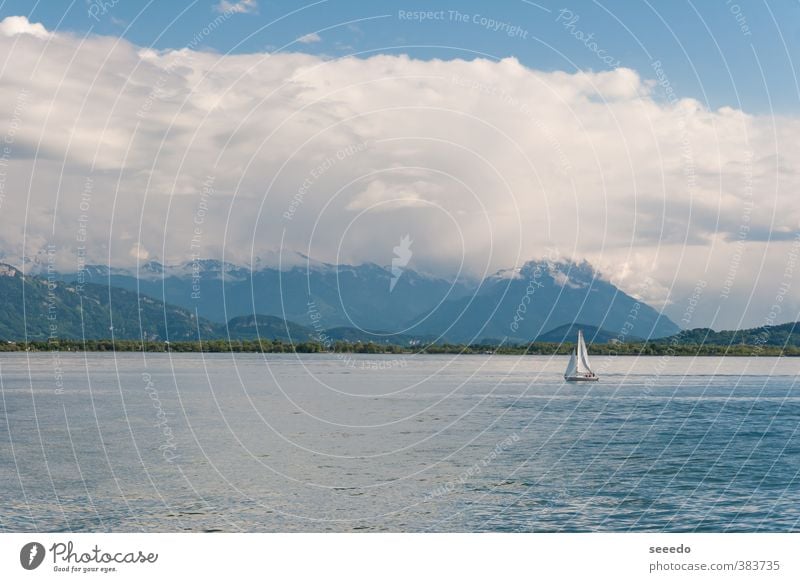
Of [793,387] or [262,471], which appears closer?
[262,471]

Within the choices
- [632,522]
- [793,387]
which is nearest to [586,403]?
[793,387]

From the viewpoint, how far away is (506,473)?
192ft

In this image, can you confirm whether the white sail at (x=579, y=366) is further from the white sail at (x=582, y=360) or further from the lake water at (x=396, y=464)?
the lake water at (x=396, y=464)

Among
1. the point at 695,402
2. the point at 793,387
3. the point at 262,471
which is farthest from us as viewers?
the point at 793,387

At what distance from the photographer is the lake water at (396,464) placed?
148 ft

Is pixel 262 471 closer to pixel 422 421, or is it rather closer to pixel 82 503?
pixel 82 503

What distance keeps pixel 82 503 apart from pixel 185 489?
571 cm
